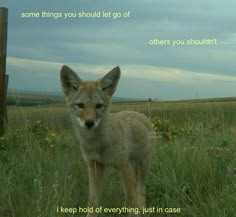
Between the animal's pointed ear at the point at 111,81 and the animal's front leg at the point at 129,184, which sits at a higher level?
the animal's pointed ear at the point at 111,81

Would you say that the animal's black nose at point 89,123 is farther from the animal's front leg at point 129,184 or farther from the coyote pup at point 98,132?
the animal's front leg at point 129,184

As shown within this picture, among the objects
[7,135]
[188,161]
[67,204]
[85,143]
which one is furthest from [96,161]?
[7,135]

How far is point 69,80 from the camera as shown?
476 centimetres

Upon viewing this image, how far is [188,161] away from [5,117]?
Answer: 2.78 metres

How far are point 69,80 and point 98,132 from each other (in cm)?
52

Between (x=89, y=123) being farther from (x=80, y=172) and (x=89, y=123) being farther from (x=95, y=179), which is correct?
(x=80, y=172)

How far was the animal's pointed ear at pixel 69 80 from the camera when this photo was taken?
466 cm

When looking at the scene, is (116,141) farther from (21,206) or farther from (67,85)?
(21,206)

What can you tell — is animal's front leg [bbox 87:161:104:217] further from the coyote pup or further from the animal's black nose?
the animal's black nose

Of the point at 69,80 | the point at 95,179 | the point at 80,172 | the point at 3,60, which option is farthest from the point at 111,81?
the point at 3,60

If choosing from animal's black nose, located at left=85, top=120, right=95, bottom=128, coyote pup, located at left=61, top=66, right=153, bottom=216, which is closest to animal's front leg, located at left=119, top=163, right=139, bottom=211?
coyote pup, located at left=61, top=66, right=153, bottom=216

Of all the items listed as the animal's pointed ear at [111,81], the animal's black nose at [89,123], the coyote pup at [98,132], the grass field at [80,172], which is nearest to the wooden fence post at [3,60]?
the grass field at [80,172]

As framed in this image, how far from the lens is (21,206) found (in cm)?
459

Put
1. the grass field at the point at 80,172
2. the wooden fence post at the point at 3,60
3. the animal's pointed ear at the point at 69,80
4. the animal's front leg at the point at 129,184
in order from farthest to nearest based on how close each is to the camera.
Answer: the wooden fence post at the point at 3,60, the animal's front leg at the point at 129,184, the animal's pointed ear at the point at 69,80, the grass field at the point at 80,172
